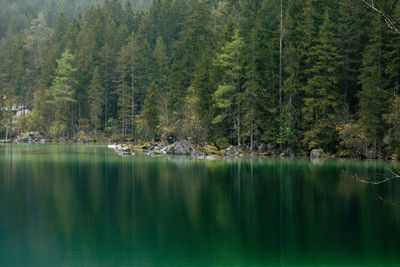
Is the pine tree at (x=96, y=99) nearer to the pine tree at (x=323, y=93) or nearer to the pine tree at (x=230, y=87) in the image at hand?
the pine tree at (x=230, y=87)

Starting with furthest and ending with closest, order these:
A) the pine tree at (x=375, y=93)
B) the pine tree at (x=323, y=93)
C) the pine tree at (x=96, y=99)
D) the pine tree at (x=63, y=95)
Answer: the pine tree at (x=63, y=95), the pine tree at (x=96, y=99), the pine tree at (x=323, y=93), the pine tree at (x=375, y=93)

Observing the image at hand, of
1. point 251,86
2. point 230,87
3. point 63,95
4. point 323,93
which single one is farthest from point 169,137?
point 63,95

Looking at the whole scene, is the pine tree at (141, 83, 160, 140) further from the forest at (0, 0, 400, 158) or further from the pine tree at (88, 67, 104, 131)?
the pine tree at (88, 67, 104, 131)

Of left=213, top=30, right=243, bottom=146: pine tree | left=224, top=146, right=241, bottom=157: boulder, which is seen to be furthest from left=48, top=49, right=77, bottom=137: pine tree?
left=224, top=146, right=241, bottom=157: boulder

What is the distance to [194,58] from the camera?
64250 mm

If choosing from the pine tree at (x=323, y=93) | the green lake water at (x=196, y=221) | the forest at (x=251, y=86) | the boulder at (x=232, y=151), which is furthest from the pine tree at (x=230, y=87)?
the green lake water at (x=196, y=221)

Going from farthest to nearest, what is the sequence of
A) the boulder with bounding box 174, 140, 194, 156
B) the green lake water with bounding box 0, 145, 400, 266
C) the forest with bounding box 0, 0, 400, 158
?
the boulder with bounding box 174, 140, 194, 156, the forest with bounding box 0, 0, 400, 158, the green lake water with bounding box 0, 145, 400, 266

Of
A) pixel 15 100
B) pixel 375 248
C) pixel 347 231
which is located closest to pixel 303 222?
pixel 347 231

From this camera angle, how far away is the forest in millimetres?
40844

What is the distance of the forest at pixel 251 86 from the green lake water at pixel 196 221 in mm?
16964

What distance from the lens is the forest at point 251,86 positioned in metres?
40.8

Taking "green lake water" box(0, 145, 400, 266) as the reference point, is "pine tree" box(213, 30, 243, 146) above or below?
above

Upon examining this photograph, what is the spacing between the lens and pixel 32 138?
81.1 m

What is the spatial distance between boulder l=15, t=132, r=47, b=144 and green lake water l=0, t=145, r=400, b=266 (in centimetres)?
5634
